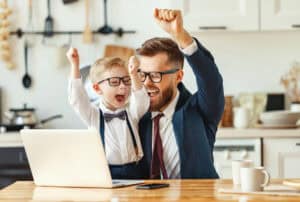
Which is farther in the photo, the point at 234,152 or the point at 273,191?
the point at 234,152

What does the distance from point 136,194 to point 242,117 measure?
2571 mm

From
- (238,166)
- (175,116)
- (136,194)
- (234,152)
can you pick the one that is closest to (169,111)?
(175,116)

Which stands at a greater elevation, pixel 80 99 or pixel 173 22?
pixel 173 22

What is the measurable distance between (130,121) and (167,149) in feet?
0.60

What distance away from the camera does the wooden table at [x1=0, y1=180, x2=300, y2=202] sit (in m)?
2.26

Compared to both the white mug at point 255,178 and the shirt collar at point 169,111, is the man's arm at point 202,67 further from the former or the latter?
the white mug at point 255,178

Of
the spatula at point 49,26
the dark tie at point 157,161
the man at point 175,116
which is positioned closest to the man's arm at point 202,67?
the man at point 175,116

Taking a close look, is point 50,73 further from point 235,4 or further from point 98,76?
point 98,76

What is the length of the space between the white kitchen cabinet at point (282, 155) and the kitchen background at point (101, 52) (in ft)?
2.34

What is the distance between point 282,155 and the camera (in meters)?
4.61

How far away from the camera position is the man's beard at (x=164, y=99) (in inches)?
114

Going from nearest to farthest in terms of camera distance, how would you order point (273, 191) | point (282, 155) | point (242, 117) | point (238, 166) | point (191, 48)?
point (273, 191), point (238, 166), point (191, 48), point (282, 155), point (242, 117)

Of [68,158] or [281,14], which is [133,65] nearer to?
[68,158]

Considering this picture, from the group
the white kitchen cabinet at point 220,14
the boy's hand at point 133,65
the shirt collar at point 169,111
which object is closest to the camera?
the boy's hand at point 133,65
